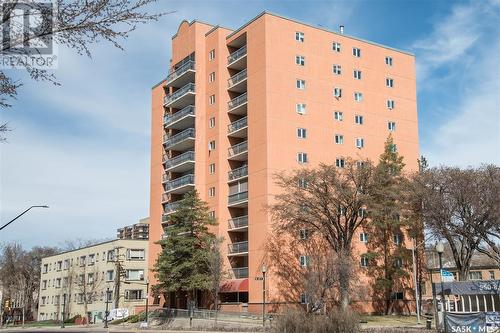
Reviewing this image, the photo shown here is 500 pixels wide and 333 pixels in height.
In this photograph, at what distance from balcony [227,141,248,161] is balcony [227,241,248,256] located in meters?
9.68

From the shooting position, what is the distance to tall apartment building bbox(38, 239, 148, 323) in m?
94.4

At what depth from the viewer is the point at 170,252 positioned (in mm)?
63062

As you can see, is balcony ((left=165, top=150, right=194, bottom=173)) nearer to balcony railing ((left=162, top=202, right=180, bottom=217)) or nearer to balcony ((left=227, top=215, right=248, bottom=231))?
balcony railing ((left=162, top=202, right=180, bottom=217))

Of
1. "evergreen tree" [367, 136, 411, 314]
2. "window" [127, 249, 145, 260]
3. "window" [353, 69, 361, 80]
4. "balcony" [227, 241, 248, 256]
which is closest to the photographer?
"evergreen tree" [367, 136, 411, 314]

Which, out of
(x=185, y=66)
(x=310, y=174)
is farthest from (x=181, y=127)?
(x=310, y=174)

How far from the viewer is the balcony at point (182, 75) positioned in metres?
74.3

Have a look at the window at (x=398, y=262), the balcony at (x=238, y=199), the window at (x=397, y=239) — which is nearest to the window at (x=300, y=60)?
the balcony at (x=238, y=199)

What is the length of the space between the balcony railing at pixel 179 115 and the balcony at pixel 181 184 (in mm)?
7629

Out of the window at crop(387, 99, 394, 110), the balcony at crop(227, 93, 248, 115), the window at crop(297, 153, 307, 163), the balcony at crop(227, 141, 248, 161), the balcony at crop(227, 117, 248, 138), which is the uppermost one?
the window at crop(387, 99, 394, 110)

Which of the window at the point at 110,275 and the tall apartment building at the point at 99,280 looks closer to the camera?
the tall apartment building at the point at 99,280

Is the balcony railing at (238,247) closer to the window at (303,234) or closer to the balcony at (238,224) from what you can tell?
the balcony at (238,224)

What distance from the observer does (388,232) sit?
222ft

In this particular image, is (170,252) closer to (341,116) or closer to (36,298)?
(341,116)

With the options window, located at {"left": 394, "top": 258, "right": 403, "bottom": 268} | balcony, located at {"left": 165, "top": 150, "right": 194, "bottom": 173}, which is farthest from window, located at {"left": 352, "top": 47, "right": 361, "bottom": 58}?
window, located at {"left": 394, "top": 258, "right": 403, "bottom": 268}
